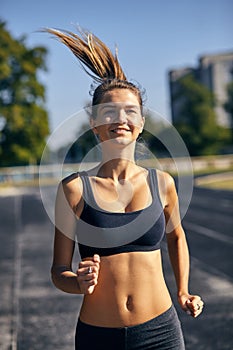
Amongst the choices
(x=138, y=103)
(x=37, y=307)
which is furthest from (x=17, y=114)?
(x=138, y=103)

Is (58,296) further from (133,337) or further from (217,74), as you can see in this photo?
(217,74)

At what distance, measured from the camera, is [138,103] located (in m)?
2.43

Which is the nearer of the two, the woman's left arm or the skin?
the skin

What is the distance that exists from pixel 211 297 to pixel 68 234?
517 centimetres

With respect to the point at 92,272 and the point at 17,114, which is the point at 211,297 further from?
the point at 17,114

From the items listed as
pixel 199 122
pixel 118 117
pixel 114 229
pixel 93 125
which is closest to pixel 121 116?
pixel 118 117

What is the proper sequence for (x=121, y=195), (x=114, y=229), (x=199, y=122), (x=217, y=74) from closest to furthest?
(x=114, y=229) → (x=121, y=195) → (x=199, y=122) → (x=217, y=74)

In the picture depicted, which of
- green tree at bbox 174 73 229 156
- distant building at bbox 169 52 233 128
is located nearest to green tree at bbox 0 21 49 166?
green tree at bbox 174 73 229 156

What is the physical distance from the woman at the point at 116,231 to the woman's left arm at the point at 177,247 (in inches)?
1.3

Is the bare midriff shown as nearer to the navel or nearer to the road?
the navel

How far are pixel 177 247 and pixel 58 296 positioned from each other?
5.35m

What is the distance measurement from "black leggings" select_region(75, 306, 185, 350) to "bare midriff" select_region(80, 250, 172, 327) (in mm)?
24

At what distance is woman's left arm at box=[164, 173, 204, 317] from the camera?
248cm

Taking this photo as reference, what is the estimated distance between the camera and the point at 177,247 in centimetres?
256
